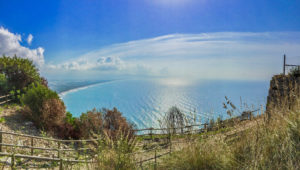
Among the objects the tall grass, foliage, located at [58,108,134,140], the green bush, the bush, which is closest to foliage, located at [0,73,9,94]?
the green bush

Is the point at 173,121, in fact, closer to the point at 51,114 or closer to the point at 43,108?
the point at 51,114

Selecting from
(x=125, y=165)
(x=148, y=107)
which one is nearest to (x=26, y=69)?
(x=125, y=165)

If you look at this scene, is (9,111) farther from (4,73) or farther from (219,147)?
(219,147)

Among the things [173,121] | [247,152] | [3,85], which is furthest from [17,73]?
[247,152]

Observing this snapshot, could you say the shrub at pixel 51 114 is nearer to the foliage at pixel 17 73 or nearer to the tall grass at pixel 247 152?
the foliage at pixel 17 73

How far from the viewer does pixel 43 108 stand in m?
11.1

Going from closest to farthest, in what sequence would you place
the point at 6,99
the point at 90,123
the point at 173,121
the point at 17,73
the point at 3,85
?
the point at 173,121, the point at 90,123, the point at 6,99, the point at 3,85, the point at 17,73

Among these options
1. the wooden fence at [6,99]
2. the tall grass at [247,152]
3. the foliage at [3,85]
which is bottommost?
the tall grass at [247,152]

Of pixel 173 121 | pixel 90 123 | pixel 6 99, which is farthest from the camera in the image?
pixel 6 99

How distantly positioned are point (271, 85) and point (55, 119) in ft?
43.0

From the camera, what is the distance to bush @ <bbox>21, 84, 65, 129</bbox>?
35.7 ft

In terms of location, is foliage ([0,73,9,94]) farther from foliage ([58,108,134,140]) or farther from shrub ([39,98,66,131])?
foliage ([58,108,134,140])

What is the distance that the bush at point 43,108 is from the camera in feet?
35.7

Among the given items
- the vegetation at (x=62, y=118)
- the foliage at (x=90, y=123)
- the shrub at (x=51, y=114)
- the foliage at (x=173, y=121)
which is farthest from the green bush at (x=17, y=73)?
the foliage at (x=173, y=121)
